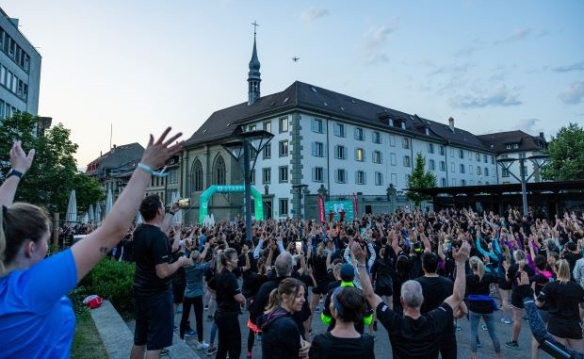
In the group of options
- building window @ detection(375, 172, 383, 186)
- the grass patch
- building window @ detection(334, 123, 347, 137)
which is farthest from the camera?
building window @ detection(375, 172, 383, 186)

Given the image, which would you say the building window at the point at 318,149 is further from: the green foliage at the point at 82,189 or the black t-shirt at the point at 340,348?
the black t-shirt at the point at 340,348

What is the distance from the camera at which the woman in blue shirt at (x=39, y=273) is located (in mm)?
1659

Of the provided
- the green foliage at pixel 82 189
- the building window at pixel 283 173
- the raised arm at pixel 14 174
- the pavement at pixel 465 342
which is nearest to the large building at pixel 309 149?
the building window at pixel 283 173

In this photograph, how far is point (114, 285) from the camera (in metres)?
9.95

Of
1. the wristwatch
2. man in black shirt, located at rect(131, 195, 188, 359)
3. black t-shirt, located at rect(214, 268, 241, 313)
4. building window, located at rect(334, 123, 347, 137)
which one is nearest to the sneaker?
black t-shirt, located at rect(214, 268, 241, 313)

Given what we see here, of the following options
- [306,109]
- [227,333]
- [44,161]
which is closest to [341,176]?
[306,109]

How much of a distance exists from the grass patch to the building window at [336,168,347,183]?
116 ft

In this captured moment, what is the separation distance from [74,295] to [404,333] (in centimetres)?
720

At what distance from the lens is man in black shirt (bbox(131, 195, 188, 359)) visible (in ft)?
15.0

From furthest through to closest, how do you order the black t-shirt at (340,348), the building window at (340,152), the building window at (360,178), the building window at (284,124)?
the building window at (360,178)
the building window at (340,152)
the building window at (284,124)
the black t-shirt at (340,348)

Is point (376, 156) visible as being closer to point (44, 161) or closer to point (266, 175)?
point (266, 175)

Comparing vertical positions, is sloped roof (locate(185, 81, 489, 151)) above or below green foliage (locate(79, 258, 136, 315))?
above

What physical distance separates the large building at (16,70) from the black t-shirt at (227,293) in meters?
38.1

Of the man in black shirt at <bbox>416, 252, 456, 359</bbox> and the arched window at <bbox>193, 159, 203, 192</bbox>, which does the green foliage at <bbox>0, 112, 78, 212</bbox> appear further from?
the man in black shirt at <bbox>416, 252, 456, 359</bbox>
